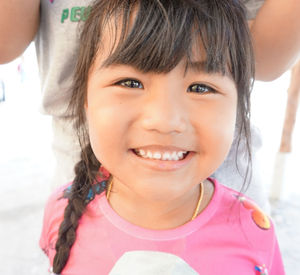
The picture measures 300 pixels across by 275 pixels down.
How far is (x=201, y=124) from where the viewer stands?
1.63ft

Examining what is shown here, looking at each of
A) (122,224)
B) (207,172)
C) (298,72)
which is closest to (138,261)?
(122,224)

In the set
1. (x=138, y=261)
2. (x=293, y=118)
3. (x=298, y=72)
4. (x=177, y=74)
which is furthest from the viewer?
(x=293, y=118)

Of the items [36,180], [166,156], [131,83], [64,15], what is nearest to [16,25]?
[64,15]

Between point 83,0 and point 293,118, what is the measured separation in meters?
1.60

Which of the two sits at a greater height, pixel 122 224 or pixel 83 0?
pixel 83 0

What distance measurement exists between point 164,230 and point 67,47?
484 millimetres

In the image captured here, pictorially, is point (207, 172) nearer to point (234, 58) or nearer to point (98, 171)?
point (234, 58)

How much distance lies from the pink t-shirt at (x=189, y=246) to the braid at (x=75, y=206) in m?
0.02

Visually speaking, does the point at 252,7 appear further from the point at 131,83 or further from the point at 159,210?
the point at 159,210

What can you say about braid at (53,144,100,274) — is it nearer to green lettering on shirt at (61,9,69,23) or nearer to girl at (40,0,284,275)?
girl at (40,0,284,275)

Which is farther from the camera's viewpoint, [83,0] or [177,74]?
[83,0]

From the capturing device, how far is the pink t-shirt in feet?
1.98

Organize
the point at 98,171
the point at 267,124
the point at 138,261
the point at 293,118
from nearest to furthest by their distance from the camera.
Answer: the point at 138,261
the point at 98,171
the point at 293,118
the point at 267,124

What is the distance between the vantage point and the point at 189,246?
61cm
